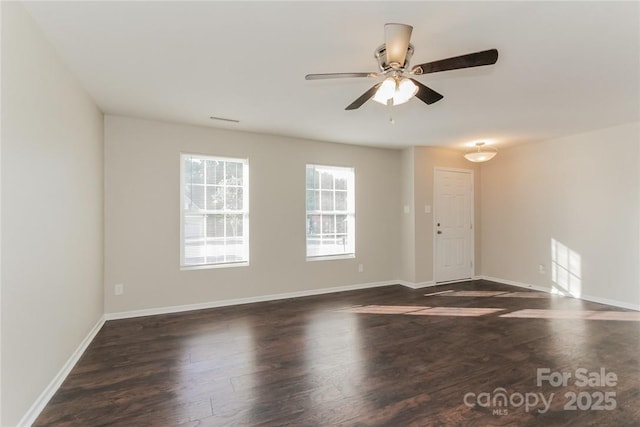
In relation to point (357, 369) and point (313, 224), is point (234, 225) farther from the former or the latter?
point (357, 369)

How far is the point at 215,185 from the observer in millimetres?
4324

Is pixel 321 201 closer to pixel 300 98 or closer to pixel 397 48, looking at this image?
pixel 300 98

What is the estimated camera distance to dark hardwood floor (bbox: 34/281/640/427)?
1973 mm

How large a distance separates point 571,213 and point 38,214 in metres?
6.15

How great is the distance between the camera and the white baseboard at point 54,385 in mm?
1869

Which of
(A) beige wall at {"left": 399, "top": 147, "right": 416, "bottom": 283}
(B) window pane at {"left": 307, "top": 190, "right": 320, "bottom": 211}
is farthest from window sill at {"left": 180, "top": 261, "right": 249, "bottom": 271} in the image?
(A) beige wall at {"left": 399, "top": 147, "right": 416, "bottom": 283}

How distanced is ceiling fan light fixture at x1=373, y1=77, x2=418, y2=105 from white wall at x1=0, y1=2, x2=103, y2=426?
2.10 metres

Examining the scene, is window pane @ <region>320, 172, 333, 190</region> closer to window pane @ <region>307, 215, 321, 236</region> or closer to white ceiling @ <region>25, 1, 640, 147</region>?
window pane @ <region>307, 215, 321, 236</region>

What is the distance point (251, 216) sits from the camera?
4477 mm

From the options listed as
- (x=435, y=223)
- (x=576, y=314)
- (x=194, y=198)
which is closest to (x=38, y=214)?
(x=194, y=198)

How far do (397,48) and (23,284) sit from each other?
2553 millimetres

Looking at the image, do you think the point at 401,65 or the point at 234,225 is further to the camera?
the point at 234,225

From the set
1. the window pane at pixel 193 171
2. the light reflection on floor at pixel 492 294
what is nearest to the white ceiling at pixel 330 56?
the window pane at pixel 193 171

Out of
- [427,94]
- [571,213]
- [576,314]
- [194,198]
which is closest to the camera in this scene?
[427,94]
